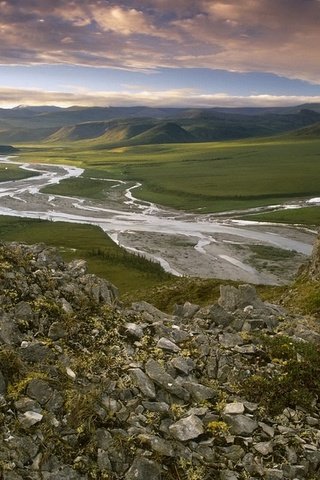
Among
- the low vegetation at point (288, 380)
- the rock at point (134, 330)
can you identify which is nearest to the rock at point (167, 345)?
the rock at point (134, 330)

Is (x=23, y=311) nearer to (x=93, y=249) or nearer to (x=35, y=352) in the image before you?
(x=35, y=352)

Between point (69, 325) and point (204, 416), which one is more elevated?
point (69, 325)

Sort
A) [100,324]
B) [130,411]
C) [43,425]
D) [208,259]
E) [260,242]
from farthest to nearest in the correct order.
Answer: [260,242], [208,259], [100,324], [130,411], [43,425]

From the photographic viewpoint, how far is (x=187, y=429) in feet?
35.0

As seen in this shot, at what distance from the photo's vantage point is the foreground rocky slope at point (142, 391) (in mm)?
9938

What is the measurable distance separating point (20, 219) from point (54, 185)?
231 feet

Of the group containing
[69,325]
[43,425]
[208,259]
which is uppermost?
[69,325]

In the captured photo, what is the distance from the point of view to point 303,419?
1170 centimetres

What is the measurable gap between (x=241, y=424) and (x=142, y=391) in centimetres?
255

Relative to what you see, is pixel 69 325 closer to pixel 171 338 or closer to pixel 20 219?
pixel 171 338

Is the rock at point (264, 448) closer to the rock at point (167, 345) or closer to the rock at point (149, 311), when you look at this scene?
the rock at point (167, 345)

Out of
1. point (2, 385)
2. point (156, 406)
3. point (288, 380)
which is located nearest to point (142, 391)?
point (156, 406)

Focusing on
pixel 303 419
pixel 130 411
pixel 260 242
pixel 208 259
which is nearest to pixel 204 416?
pixel 130 411

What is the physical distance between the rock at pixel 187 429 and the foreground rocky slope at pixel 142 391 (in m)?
0.03
